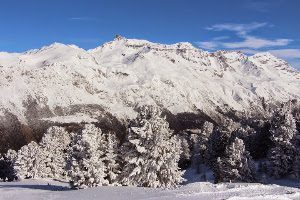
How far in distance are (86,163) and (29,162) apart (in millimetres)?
71726

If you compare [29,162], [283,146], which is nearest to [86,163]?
[283,146]

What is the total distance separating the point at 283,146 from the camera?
92.6 metres

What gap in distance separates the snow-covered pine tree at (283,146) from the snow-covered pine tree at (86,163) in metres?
46.2

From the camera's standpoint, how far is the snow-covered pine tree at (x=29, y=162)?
12131 centimetres

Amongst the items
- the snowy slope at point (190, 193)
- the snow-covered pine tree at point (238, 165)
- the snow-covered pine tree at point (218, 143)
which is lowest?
the snowy slope at point (190, 193)

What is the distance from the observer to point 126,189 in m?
48.2

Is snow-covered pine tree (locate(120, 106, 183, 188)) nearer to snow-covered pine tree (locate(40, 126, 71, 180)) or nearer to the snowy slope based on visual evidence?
the snowy slope

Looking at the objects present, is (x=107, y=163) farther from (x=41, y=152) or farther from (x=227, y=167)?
(x=41, y=152)

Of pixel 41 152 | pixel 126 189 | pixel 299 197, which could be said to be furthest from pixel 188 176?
pixel 299 197

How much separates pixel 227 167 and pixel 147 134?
3616 centimetres

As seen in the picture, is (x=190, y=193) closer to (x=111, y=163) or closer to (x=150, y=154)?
(x=150, y=154)

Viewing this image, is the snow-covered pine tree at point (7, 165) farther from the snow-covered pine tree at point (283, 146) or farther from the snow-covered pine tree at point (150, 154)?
the snow-covered pine tree at point (150, 154)

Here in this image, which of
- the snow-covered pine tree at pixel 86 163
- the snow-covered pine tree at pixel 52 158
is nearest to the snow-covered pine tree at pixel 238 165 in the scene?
the snow-covered pine tree at pixel 86 163

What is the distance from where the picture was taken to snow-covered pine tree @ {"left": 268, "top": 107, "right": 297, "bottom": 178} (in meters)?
91.7
